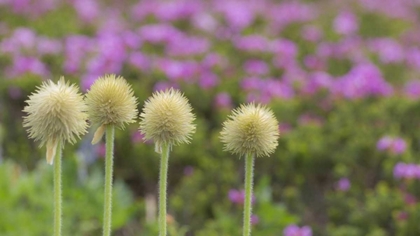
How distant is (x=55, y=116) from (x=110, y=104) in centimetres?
12

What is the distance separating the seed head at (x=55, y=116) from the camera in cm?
142

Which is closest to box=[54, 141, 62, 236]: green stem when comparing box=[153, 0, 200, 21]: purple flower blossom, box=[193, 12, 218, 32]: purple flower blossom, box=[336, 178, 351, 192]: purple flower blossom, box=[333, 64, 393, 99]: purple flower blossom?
box=[336, 178, 351, 192]: purple flower blossom

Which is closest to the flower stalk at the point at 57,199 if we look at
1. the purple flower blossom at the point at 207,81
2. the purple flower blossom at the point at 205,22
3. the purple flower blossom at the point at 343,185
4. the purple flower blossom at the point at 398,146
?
the purple flower blossom at the point at 343,185

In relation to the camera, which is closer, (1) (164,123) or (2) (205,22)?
(1) (164,123)

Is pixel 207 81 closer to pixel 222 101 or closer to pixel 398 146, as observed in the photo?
pixel 222 101

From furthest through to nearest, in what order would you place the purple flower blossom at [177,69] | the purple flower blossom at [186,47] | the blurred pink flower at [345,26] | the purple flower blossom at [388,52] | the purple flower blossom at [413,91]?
the blurred pink flower at [345,26]
the purple flower blossom at [388,52]
the purple flower blossom at [186,47]
the purple flower blossom at [177,69]
the purple flower blossom at [413,91]

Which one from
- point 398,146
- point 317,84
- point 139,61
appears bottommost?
point 398,146

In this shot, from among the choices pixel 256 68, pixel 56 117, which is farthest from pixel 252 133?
pixel 256 68

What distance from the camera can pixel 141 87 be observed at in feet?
15.5

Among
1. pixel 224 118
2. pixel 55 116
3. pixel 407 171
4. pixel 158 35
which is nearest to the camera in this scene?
pixel 55 116

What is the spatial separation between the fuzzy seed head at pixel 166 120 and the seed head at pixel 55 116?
0.46 ft

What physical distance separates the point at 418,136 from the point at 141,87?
1.87 metres

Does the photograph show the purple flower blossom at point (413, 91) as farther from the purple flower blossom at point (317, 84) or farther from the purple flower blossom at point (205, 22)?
the purple flower blossom at point (205, 22)

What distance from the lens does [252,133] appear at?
150 centimetres
